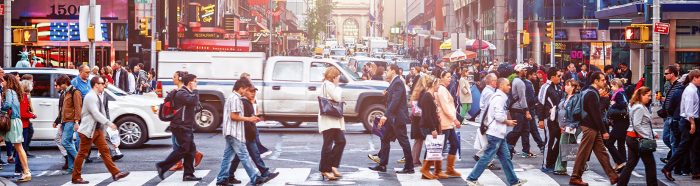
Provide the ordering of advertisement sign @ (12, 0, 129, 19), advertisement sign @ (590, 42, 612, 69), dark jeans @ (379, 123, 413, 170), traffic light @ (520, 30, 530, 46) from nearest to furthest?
dark jeans @ (379, 123, 413, 170) < traffic light @ (520, 30, 530, 46) < advertisement sign @ (590, 42, 612, 69) < advertisement sign @ (12, 0, 129, 19)

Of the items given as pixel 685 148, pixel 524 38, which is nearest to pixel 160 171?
pixel 685 148

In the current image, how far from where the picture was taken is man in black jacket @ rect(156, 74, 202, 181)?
1504 cm

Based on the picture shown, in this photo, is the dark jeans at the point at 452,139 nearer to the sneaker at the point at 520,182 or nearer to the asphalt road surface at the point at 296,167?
the asphalt road surface at the point at 296,167

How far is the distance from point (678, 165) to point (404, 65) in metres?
31.0

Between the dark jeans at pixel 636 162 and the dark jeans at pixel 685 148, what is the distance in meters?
1.66

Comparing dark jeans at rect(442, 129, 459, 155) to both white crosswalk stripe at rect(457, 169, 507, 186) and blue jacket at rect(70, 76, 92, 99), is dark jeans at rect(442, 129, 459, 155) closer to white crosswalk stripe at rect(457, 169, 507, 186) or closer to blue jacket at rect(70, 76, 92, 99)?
white crosswalk stripe at rect(457, 169, 507, 186)

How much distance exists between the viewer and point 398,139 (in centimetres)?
1633

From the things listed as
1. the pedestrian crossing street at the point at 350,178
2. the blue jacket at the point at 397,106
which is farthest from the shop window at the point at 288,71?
the blue jacket at the point at 397,106

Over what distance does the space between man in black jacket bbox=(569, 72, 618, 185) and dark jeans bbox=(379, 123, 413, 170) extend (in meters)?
2.48

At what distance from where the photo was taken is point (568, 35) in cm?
5584

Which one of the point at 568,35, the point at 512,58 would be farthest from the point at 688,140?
the point at 512,58

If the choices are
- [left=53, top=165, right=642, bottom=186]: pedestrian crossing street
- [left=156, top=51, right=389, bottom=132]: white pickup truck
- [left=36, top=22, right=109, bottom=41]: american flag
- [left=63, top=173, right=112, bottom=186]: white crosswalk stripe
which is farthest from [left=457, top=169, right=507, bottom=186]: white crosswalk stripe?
[left=36, top=22, right=109, bottom=41]: american flag

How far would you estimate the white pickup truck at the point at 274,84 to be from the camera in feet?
80.8

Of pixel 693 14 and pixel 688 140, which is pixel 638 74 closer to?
pixel 693 14
